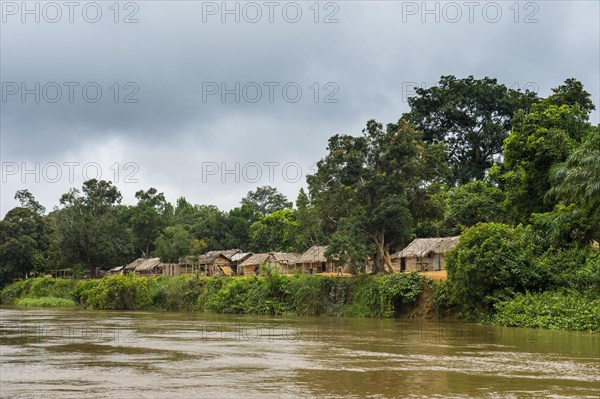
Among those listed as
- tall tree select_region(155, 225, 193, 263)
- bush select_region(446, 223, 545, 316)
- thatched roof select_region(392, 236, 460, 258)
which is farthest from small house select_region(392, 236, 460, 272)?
tall tree select_region(155, 225, 193, 263)

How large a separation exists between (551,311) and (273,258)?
48352mm

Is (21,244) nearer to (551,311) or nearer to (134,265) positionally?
(134,265)

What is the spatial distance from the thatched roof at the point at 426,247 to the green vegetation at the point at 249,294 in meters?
13.6

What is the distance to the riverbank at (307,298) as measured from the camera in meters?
32.8

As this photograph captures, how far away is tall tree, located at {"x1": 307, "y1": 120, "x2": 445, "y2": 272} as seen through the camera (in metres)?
46.4

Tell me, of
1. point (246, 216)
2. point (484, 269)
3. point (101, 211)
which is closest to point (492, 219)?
point (484, 269)

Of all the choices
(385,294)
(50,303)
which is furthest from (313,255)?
(385,294)

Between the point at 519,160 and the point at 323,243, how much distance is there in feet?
118

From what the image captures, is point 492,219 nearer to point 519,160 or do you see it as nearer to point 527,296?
point 519,160

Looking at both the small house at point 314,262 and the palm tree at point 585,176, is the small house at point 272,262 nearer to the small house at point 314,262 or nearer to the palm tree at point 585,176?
the small house at point 314,262

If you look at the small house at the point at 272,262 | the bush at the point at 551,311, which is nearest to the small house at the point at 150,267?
the small house at the point at 272,262

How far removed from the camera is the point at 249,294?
5538 cm

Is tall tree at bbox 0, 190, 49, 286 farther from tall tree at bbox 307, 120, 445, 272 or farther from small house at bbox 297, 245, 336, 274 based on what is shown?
tall tree at bbox 307, 120, 445, 272

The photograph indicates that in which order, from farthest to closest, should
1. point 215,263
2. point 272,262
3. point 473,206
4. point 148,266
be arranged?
1. point 148,266
2. point 215,263
3. point 272,262
4. point 473,206
